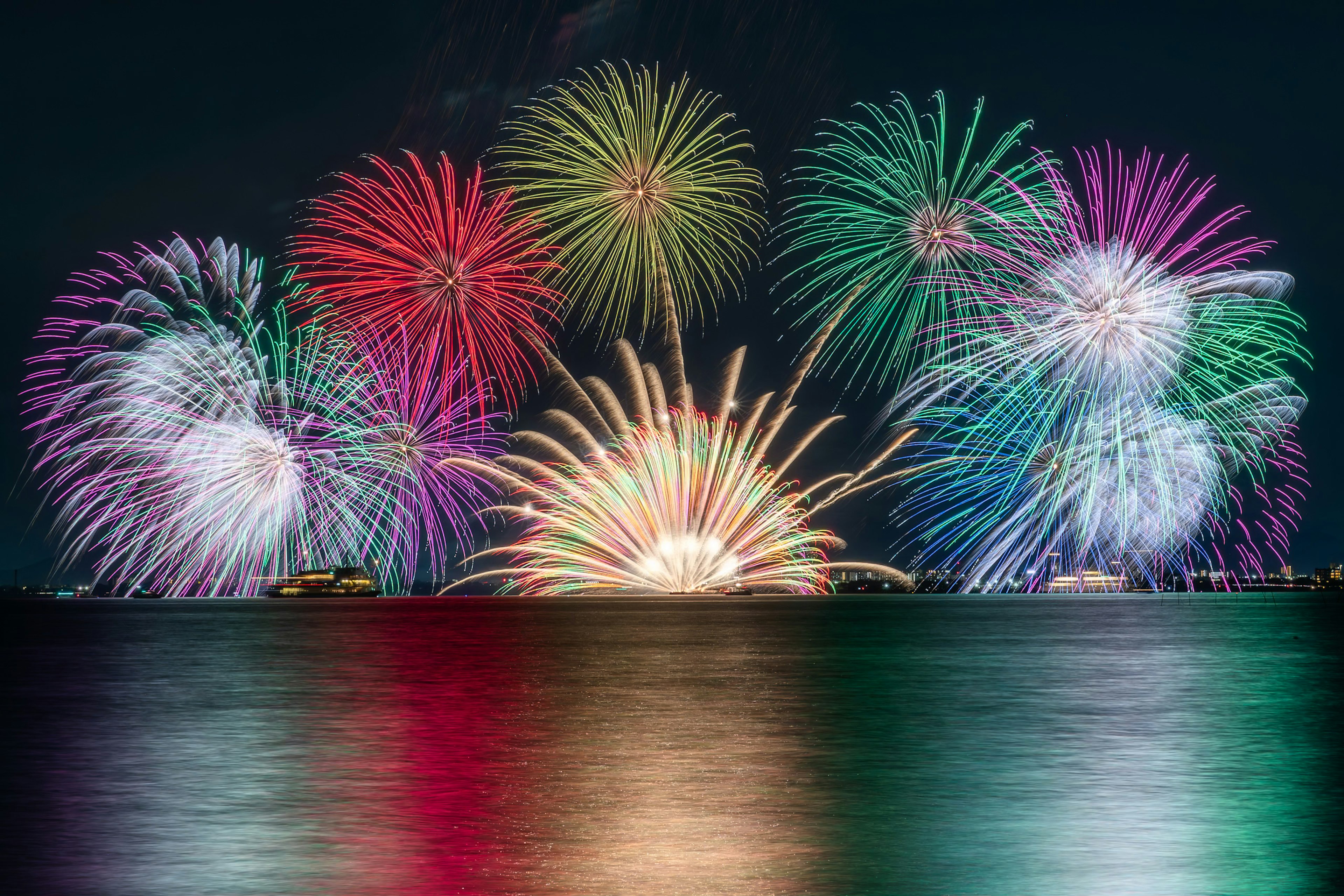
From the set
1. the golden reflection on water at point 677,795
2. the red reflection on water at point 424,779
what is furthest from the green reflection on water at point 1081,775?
the red reflection on water at point 424,779

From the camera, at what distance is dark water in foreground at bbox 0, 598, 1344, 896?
12.8m

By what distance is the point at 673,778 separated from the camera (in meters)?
18.8

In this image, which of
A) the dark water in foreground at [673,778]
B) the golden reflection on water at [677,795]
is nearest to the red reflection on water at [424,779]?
the dark water in foreground at [673,778]

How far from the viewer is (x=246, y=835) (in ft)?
48.3

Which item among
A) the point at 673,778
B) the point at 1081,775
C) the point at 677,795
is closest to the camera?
the point at 677,795

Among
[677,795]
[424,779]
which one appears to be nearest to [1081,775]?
[677,795]

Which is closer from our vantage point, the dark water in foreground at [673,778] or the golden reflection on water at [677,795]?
the golden reflection on water at [677,795]

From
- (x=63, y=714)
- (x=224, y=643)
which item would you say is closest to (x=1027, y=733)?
(x=63, y=714)

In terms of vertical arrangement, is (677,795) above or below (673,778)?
below

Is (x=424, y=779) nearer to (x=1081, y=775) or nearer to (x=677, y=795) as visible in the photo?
(x=677, y=795)

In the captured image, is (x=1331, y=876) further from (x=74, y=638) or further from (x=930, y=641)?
(x=74, y=638)

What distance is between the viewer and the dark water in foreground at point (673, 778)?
42.1 feet

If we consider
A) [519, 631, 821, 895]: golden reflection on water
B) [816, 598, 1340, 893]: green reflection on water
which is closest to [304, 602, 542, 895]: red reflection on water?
[519, 631, 821, 895]: golden reflection on water

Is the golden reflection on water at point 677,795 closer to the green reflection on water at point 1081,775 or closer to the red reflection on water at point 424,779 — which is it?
the red reflection on water at point 424,779
